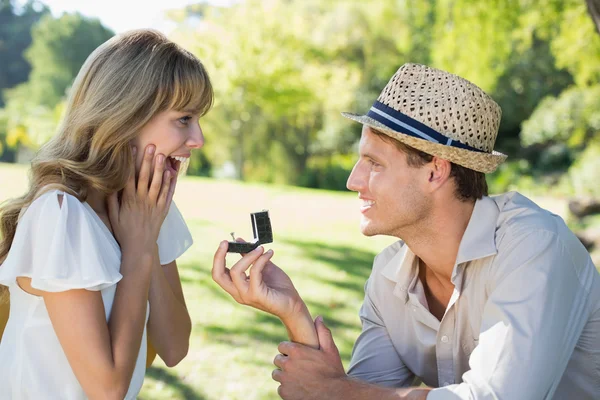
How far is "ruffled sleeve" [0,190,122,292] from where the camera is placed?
2127 millimetres

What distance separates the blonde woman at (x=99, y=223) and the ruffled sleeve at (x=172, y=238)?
20cm

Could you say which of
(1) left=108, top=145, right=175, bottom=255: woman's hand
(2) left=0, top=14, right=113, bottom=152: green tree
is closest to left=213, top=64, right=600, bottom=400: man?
(1) left=108, top=145, right=175, bottom=255: woman's hand

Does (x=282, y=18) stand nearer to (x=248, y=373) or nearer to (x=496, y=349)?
(x=248, y=373)

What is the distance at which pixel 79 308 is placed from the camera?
2.15 metres

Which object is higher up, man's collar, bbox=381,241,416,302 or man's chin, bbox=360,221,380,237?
man's chin, bbox=360,221,380,237

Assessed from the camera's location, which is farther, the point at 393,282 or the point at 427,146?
the point at 393,282

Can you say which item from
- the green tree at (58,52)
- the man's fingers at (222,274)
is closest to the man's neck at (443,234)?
the man's fingers at (222,274)

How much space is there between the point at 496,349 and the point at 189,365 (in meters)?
3.04

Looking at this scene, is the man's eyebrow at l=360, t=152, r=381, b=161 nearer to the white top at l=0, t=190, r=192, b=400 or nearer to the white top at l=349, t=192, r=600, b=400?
the white top at l=349, t=192, r=600, b=400

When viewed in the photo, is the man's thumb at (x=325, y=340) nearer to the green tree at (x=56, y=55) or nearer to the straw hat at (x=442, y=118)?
the straw hat at (x=442, y=118)

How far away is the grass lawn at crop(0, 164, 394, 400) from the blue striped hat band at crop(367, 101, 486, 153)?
2425 millimetres

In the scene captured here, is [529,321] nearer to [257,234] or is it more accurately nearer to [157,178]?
[257,234]

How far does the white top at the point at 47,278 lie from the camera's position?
2.14m

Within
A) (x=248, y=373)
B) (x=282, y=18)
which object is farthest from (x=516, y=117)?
(x=248, y=373)
